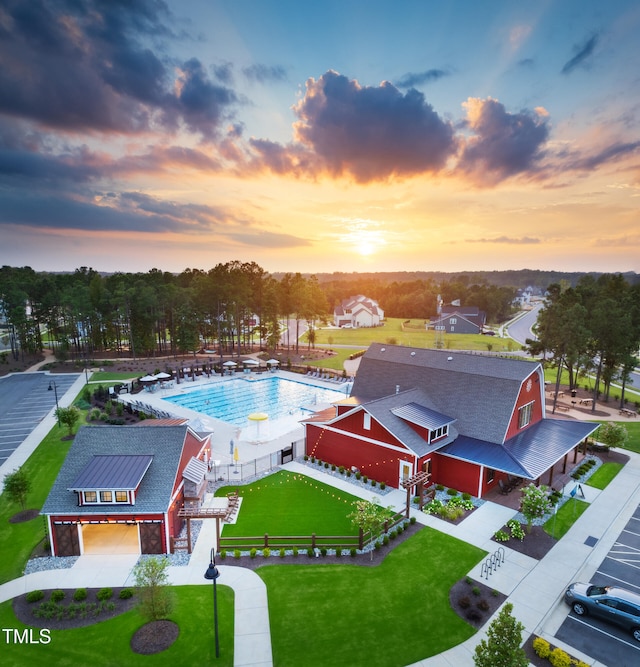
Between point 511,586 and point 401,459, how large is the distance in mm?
8943

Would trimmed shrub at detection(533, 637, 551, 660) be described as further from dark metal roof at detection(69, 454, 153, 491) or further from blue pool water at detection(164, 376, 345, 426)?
blue pool water at detection(164, 376, 345, 426)

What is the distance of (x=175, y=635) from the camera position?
14.7 m

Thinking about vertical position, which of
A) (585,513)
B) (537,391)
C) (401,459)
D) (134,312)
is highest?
(134,312)

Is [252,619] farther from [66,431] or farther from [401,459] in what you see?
[66,431]

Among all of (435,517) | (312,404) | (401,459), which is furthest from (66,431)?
(435,517)

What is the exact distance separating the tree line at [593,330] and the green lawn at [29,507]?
44204mm

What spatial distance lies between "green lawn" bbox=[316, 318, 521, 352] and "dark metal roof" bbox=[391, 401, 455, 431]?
48.4 metres

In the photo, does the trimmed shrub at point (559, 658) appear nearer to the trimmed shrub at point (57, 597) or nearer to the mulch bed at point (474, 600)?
the mulch bed at point (474, 600)

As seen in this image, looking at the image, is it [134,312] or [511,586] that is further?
[134,312]

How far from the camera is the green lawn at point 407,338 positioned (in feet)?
269

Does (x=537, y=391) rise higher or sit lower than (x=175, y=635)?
higher

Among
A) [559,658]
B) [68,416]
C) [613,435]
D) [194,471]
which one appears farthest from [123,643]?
[613,435]

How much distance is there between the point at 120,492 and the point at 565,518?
23243 mm

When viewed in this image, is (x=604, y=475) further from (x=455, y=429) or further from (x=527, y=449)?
(x=455, y=429)
